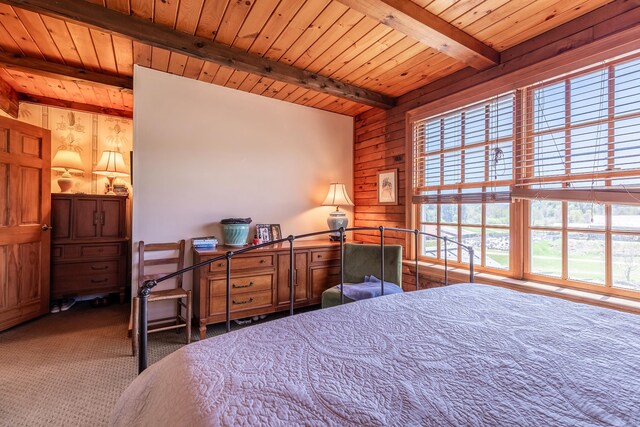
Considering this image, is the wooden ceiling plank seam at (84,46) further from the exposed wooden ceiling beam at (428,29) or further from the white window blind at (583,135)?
the white window blind at (583,135)

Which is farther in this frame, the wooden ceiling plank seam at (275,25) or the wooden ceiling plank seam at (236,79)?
the wooden ceiling plank seam at (236,79)

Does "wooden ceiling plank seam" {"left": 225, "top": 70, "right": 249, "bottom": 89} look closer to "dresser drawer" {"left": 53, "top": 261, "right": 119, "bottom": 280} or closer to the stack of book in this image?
the stack of book

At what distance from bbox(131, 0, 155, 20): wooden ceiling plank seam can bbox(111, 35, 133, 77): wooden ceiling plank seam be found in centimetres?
27

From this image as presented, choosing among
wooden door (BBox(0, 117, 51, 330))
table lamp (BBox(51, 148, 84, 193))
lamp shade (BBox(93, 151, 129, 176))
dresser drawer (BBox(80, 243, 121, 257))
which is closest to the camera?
wooden door (BBox(0, 117, 51, 330))

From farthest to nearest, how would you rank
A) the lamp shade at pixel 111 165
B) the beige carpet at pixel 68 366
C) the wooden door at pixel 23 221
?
the lamp shade at pixel 111 165, the wooden door at pixel 23 221, the beige carpet at pixel 68 366

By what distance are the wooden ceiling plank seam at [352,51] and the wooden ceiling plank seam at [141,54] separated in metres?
1.37

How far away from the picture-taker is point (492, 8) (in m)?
1.94

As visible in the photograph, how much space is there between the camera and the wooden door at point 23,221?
2.71 metres

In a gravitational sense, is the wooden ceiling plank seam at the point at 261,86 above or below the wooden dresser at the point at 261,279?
above

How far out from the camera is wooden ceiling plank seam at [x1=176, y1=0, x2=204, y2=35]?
1.95 meters

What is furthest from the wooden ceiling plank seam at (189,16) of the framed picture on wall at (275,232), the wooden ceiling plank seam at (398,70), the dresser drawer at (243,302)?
the dresser drawer at (243,302)

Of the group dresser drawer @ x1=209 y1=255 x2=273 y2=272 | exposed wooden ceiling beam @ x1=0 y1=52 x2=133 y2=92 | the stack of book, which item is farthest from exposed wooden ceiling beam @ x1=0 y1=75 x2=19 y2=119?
dresser drawer @ x1=209 y1=255 x2=273 y2=272

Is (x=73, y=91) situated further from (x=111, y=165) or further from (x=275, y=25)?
(x=275, y=25)

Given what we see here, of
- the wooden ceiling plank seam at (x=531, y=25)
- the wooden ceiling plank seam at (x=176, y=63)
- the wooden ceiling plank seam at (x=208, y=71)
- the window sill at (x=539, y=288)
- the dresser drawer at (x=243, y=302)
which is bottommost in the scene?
the dresser drawer at (x=243, y=302)
